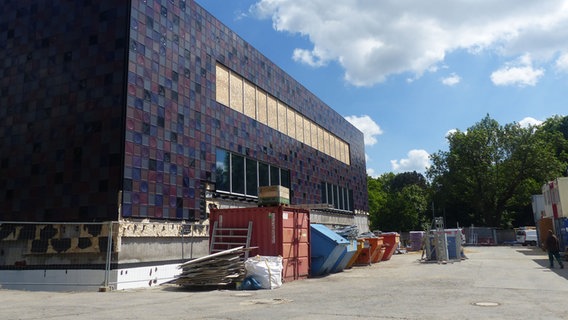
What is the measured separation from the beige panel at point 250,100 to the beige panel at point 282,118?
10.8 feet

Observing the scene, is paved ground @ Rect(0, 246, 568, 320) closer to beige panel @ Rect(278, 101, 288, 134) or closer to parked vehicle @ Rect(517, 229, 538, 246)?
beige panel @ Rect(278, 101, 288, 134)

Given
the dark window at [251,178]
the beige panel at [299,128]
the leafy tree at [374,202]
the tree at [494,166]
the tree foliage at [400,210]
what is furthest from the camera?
the leafy tree at [374,202]

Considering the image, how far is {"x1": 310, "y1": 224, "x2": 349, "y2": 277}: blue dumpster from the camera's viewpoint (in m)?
17.3

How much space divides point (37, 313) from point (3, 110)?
11858 mm

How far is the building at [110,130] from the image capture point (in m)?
15.0

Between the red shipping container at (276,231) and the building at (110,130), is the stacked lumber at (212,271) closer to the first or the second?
the red shipping container at (276,231)

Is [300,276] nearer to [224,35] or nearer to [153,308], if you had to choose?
[153,308]

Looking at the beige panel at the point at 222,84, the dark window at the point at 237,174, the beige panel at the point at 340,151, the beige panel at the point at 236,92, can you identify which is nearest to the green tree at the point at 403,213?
the beige panel at the point at 340,151

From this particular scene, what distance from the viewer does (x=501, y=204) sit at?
2446 inches

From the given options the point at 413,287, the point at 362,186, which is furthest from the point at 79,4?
the point at 362,186

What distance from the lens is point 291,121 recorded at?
96.0ft

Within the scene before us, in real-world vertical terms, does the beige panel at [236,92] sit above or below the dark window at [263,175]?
above

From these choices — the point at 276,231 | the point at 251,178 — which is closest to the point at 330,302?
the point at 276,231

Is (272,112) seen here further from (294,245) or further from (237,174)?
(294,245)
